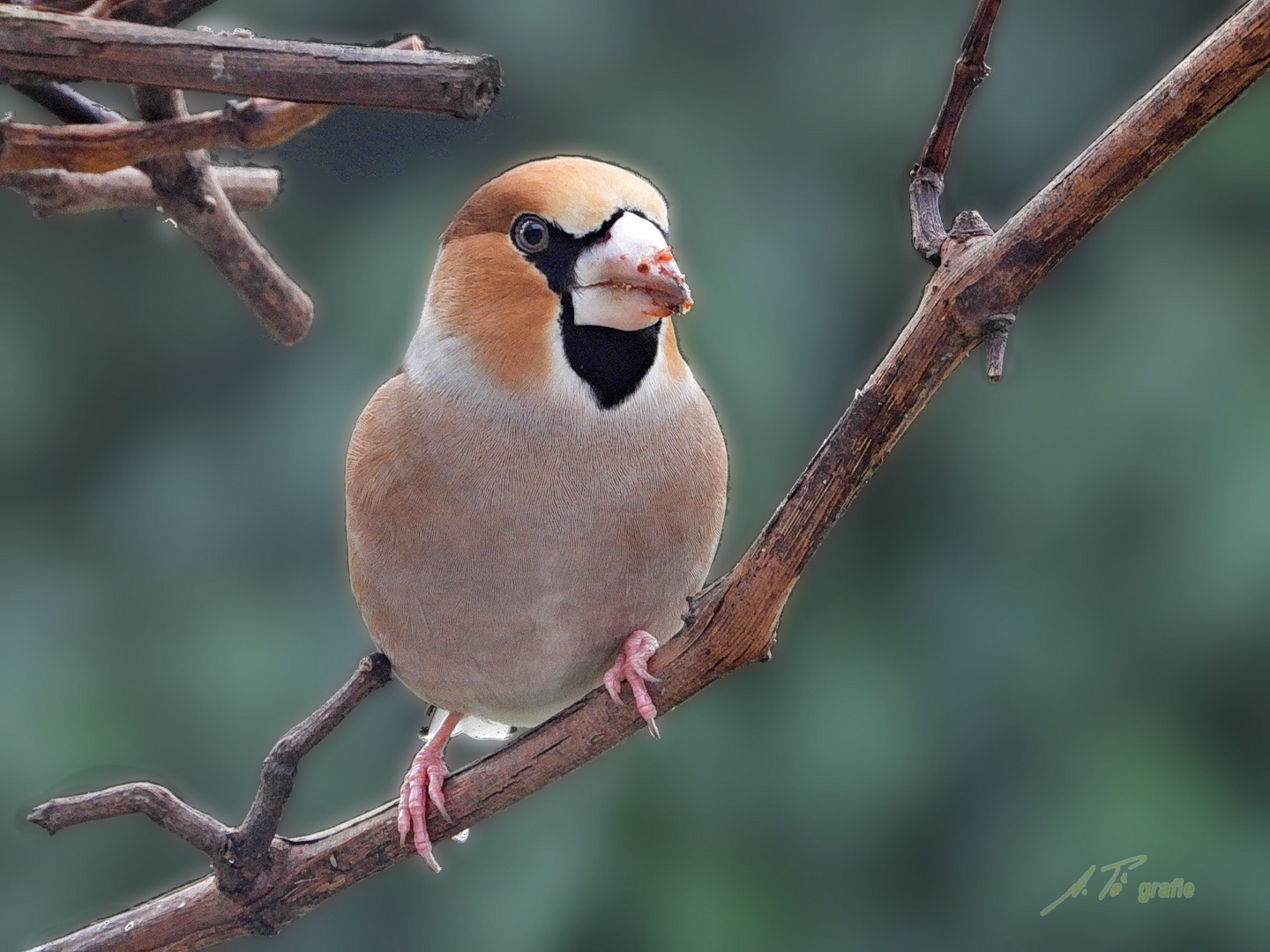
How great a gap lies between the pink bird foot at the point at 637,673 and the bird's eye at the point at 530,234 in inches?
14.5

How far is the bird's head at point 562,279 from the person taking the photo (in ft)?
3.77

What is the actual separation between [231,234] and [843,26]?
1758mm

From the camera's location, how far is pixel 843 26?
8.36 feet

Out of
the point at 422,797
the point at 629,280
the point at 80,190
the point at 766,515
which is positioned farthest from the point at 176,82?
the point at 766,515

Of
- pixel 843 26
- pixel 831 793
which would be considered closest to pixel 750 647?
pixel 831 793

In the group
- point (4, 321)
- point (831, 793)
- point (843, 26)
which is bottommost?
point (831, 793)

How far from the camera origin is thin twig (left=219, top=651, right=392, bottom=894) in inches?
48.1

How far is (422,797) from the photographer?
53.9 inches

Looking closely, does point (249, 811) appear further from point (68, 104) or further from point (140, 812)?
point (68, 104)

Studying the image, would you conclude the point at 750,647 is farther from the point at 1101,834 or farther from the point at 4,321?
the point at 4,321

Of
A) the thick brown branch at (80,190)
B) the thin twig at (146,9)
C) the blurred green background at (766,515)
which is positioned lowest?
the blurred green background at (766,515)

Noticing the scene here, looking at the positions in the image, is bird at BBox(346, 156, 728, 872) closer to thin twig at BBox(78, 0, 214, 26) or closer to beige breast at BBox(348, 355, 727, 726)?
beige breast at BBox(348, 355, 727, 726)

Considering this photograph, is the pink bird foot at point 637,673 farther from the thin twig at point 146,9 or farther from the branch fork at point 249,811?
the thin twig at point 146,9

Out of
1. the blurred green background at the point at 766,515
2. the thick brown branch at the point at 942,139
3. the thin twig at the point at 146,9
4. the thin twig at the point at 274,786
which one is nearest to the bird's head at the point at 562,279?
the thick brown branch at the point at 942,139
